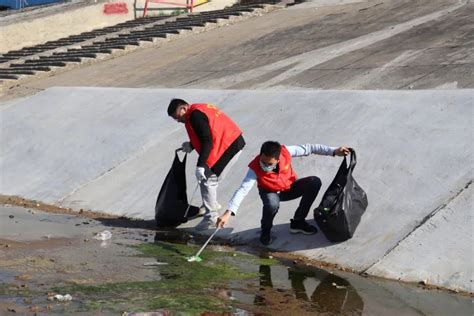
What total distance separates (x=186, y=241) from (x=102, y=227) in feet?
3.71

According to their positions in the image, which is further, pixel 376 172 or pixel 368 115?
pixel 368 115

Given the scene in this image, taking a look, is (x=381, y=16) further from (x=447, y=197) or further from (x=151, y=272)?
(x=151, y=272)

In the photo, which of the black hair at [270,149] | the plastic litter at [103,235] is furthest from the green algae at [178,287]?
the black hair at [270,149]

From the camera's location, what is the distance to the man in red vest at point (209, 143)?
8.60 metres

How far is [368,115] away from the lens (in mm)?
9516

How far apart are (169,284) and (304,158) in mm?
2937

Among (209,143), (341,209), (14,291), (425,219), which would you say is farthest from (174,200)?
(14,291)

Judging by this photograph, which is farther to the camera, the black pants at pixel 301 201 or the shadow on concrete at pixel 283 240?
the black pants at pixel 301 201

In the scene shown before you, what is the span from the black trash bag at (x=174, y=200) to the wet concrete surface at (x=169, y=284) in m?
0.40

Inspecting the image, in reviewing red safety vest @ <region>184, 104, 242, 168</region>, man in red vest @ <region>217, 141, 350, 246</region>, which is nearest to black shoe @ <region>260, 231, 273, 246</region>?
man in red vest @ <region>217, 141, 350, 246</region>

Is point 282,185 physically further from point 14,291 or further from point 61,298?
point 14,291

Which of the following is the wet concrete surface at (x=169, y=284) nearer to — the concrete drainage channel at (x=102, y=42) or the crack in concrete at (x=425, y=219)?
the crack in concrete at (x=425, y=219)

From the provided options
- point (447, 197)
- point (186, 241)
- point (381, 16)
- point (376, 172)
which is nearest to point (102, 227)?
point (186, 241)

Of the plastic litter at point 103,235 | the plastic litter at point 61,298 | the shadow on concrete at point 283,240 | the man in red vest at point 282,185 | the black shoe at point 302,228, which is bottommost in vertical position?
the plastic litter at point 103,235
